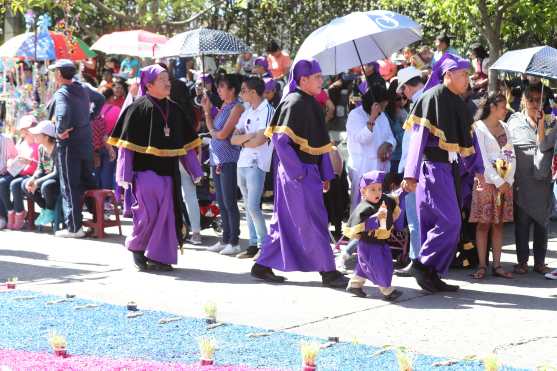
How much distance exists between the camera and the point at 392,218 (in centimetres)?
870

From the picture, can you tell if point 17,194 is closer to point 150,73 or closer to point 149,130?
point 149,130

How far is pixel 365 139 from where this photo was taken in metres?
10.6

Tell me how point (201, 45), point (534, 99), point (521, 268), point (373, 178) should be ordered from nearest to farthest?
point (373, 178) → point (534, 99) → point (521, 268) → point (201, 45)

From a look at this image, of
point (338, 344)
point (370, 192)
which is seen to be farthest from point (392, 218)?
point (338, 344)

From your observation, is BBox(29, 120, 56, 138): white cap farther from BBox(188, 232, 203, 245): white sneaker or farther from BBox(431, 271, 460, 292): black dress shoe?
BBox(431, 271, 460, 292): black dress shoe

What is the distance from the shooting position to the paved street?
7.32 meters

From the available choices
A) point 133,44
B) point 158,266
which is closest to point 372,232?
point 158,266

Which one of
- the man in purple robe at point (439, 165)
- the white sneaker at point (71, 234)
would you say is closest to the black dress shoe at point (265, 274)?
the man in purple robe at point (439, 165)

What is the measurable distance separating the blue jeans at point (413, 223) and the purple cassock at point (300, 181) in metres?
0.83

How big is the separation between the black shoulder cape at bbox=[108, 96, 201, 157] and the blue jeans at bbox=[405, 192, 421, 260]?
2230 millimetres

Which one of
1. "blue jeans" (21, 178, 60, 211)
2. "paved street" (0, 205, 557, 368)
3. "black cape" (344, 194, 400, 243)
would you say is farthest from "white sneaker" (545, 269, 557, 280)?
"blue jeans" (21, 178, 60, 211)

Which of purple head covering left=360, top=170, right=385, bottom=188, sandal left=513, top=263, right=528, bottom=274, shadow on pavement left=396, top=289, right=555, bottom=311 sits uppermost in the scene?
purple head covering left=360, top=170, right=385, bottom=188

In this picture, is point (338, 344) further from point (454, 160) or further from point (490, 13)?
point (490, 13)

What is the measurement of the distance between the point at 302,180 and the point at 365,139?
59.9 inches
